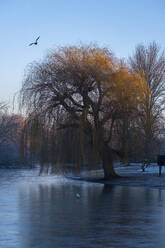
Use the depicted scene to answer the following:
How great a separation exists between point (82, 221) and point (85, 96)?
17.2 meters

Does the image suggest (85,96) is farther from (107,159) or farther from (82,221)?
(82,221)

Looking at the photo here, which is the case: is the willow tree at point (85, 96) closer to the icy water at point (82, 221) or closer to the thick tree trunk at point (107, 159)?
the thick tree trunk at point (107, 159)

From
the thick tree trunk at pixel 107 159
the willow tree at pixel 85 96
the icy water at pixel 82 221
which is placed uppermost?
the willow tree at pixel 85 96

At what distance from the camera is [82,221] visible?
535 inches

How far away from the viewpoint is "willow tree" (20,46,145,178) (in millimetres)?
29969

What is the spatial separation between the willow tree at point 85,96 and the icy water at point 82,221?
383 inches

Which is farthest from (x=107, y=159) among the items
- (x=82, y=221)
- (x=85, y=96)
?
(x=82, y=221)

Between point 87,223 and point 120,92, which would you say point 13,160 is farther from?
point 87,223

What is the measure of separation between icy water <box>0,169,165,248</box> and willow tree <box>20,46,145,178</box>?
9719 mm

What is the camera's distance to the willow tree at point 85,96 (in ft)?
98.3

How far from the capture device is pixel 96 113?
30.2 m

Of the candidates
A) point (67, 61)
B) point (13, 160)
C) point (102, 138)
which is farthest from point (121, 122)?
point (13, 160)

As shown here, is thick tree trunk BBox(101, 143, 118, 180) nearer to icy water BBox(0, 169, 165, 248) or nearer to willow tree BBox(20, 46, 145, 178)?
willow tree BBox(20, 46, 145, 178)

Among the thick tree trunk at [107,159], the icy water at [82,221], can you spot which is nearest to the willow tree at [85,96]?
the thick tree trunk at [107,159]
